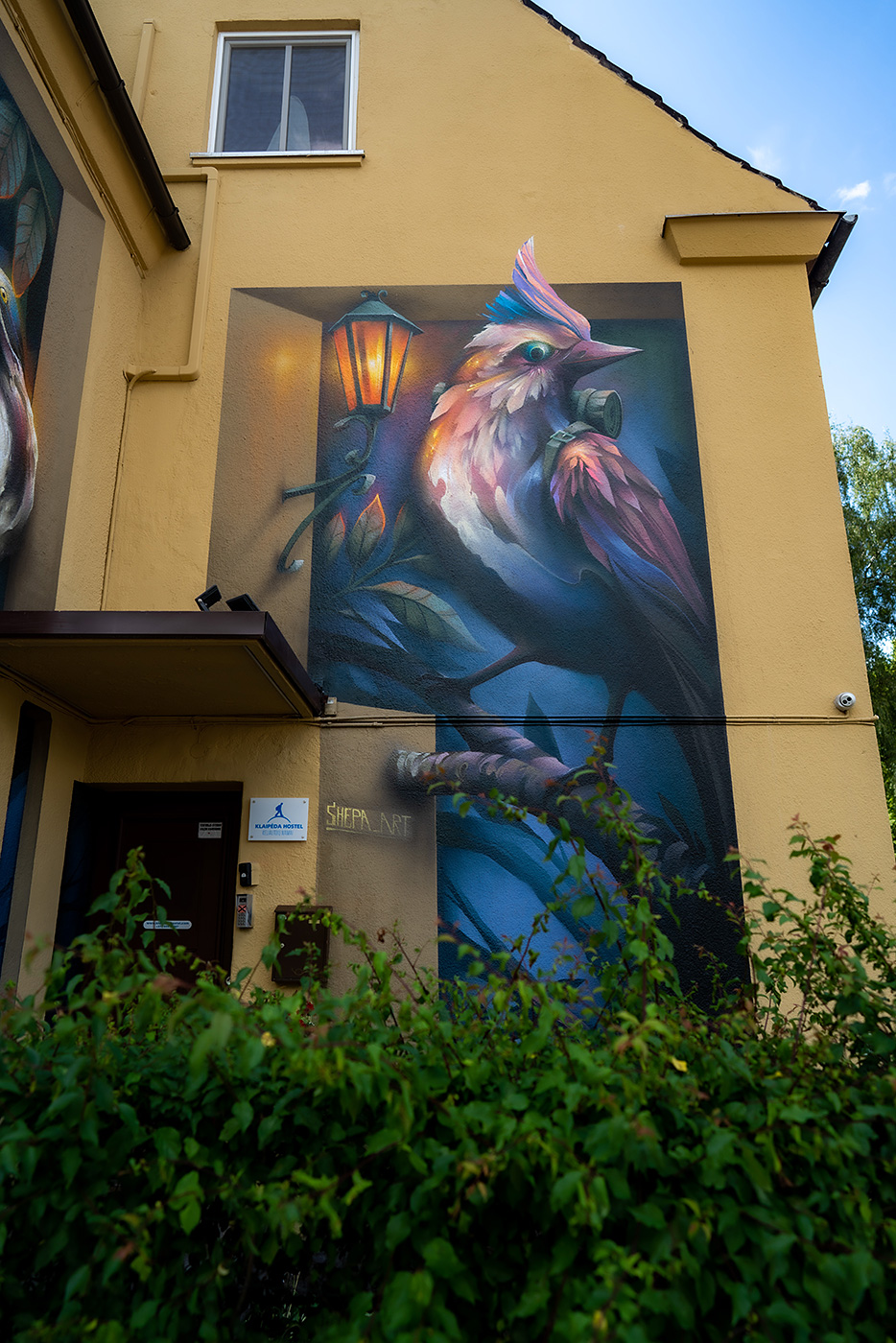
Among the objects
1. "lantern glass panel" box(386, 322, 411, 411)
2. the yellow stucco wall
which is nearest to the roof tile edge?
the yellow stucco wall

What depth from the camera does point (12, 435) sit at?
14.0 ft

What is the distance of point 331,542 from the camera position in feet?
17.5

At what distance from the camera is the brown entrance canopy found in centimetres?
380

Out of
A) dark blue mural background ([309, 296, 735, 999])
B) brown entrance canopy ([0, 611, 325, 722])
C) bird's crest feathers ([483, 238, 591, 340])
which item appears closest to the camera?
brown entrance canopy ([0, 611, 325, 722])

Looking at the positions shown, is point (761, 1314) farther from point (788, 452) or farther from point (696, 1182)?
point (788, 452)

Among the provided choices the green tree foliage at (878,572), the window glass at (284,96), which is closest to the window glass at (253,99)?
the window glass at (284,96)

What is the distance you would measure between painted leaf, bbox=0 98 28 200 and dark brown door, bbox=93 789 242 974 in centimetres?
328

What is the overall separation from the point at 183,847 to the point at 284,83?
5.65 meters

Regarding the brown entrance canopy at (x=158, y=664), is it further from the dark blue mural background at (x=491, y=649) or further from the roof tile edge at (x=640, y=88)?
the roof tile edge at (x=640, y=88)

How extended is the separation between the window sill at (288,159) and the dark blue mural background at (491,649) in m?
1.49

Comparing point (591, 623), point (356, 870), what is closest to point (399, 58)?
point (591, 623)

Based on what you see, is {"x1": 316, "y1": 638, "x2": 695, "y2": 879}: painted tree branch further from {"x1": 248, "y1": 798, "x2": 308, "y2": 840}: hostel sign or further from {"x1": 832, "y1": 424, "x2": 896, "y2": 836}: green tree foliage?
{"x1": 832, "y1": 424, "x2": 896, "y2": 836}: green tree foliage

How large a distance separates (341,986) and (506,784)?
1.42 metres

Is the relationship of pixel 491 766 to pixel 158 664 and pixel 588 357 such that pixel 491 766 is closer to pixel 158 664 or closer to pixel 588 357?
pixel 158 664
